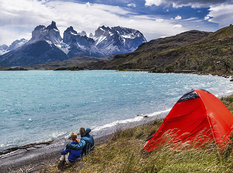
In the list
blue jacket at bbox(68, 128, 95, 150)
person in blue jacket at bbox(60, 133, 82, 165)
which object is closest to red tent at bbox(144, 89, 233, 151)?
blue jacket at bbox(68, 128, 95, 150)

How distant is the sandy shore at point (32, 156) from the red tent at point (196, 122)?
5.58 metres

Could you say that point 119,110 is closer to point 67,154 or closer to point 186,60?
point 67,154

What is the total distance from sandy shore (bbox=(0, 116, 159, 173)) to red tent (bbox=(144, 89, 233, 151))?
5575 mm

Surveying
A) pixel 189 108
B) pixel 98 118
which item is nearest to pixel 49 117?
pixel 98 118

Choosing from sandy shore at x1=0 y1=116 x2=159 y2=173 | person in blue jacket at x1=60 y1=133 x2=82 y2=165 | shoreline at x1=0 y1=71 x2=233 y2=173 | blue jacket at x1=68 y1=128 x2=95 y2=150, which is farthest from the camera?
shoreline at x1=0 y1=71 x2=233 y2=173

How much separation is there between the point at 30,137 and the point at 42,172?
6.93 m

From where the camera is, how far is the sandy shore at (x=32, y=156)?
885 cm

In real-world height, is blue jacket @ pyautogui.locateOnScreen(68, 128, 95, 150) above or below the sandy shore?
above

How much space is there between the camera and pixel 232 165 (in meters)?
4.59

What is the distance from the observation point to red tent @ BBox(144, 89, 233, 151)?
6.82 m

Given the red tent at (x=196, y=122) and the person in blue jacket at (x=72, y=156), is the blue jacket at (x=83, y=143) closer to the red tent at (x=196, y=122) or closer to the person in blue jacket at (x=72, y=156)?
the person in blue jacket at (x=72, y=156)

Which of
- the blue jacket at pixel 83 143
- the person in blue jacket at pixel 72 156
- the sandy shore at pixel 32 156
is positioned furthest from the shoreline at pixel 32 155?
the blue jacket at pixel 83 143

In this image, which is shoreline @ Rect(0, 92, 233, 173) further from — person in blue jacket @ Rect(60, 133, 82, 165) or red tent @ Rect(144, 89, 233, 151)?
red tent @ Rect(144, 89, 233, 151)

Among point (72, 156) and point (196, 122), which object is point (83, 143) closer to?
point (72, 156)
